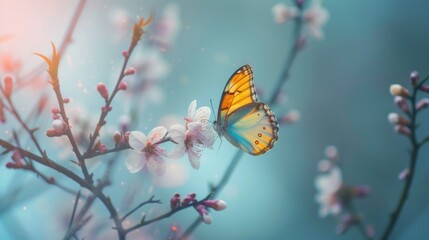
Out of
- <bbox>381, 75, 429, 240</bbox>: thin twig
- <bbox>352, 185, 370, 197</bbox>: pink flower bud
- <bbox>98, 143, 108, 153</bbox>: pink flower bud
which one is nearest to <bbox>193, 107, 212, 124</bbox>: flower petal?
<bbox>98, 143, 108, 153</bbox>: pink flower bud

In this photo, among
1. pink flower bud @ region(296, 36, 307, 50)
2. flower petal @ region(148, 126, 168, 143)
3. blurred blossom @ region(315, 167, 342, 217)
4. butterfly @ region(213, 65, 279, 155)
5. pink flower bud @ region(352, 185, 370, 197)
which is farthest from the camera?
blurred blossom @ region(315, 167, 342, 217)

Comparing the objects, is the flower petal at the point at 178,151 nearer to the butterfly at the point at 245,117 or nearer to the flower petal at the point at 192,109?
the flower petal at the point at 192,109

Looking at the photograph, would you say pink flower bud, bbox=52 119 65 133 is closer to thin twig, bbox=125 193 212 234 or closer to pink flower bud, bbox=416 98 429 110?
thin twig, bbox=125 193 212 234

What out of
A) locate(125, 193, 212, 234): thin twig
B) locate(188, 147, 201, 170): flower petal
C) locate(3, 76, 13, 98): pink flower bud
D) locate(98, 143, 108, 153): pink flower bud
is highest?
locate(3, 76, 13, 98): pink flower bud

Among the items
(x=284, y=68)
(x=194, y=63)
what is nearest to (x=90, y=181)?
(x=284, y=68)

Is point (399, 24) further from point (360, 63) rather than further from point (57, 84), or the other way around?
point (57, 84)

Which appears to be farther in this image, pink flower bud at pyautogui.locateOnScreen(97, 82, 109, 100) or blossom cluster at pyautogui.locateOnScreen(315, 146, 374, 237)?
blossom cluster at pyautogui.locateOnScreen(315, 146, 374, 237)

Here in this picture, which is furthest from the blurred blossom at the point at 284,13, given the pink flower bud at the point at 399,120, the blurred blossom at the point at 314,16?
the pink flower bud at the point at 399,120
